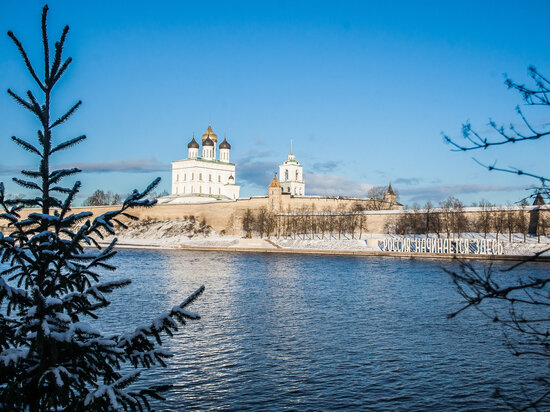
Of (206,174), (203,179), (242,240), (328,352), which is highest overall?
(206,174)

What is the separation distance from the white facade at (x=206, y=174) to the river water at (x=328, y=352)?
5364 cm

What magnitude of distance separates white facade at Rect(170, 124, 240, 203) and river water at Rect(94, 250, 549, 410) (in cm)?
5364

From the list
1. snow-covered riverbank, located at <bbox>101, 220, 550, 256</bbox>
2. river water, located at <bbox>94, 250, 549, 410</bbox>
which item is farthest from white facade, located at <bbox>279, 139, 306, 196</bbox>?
river water, located at <bbox>94, 250, 549, 410</bbox>

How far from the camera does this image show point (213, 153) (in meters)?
77.1

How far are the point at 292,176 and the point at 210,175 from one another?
11.7 m

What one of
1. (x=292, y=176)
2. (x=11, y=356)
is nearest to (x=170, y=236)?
(x=292, y=176)

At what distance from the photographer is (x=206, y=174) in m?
73.6

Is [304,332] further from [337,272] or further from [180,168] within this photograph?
[180,168]

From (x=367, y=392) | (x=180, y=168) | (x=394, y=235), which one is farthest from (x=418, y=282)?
(x=180, y=168)

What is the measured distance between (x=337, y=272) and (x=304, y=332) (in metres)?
15.5

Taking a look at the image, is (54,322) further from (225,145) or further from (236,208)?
(225,145)

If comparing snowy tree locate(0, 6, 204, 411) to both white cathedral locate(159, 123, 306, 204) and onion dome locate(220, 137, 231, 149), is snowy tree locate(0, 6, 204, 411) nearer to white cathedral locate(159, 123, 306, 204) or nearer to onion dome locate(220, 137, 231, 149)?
white cathedral locate(159, 123, 306, 204)

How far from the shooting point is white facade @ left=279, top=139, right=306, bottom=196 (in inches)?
3059

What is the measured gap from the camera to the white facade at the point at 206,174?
72.4 meters
